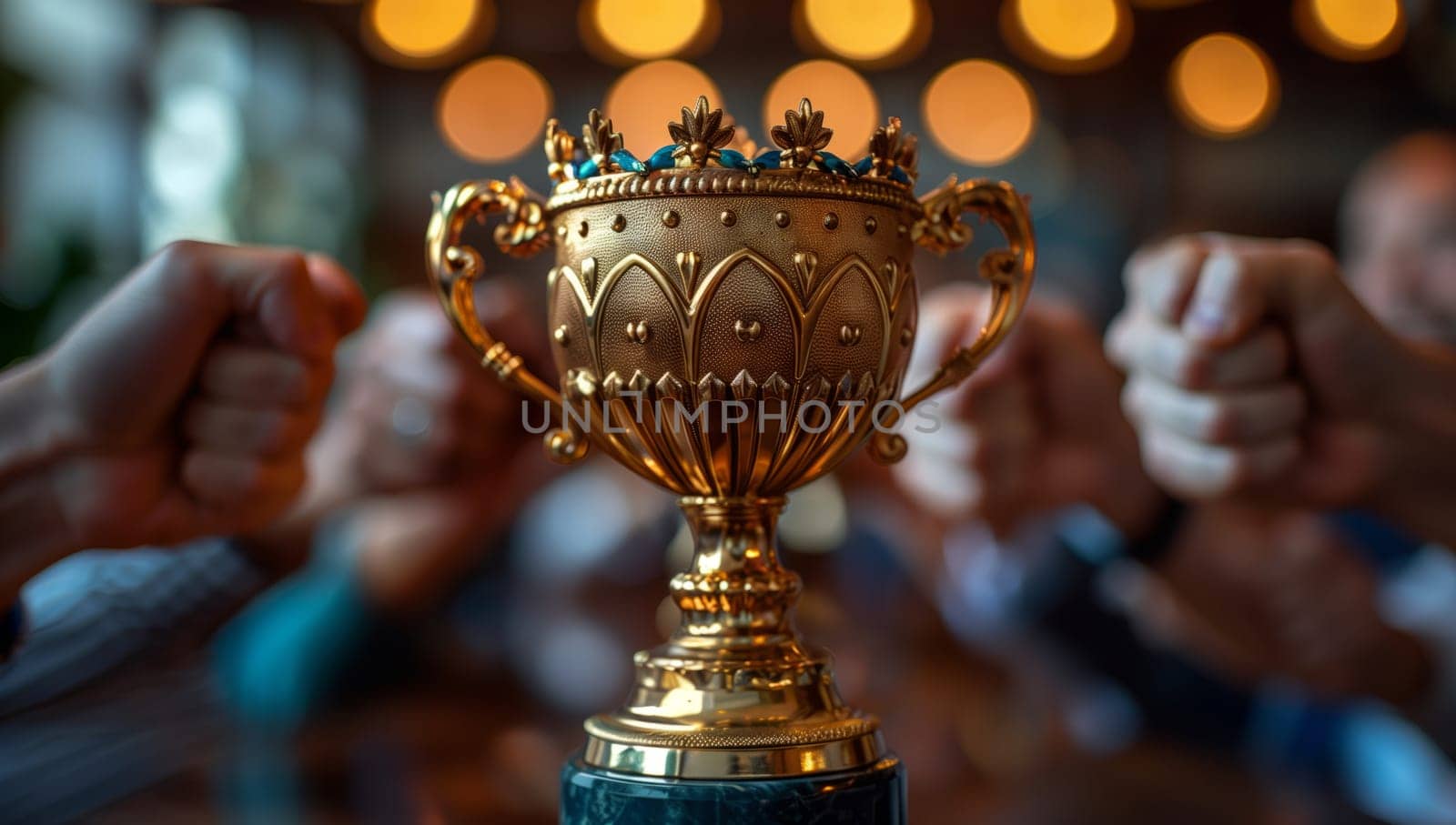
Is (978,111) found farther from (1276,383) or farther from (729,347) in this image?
(729,347)

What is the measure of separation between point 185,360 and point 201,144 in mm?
4509

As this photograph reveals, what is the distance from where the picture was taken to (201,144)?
4.84m

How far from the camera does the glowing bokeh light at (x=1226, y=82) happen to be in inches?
174

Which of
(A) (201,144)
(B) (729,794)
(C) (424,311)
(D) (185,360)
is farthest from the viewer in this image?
(A) (201,144)

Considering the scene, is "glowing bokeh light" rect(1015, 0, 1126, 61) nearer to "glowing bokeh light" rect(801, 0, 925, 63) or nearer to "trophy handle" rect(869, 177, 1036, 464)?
"glowing bokeh light" rect(801, 0, 925, 63)

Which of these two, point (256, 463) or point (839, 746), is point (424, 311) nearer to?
point (256, 463)

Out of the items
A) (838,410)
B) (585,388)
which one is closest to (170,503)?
(585,388)

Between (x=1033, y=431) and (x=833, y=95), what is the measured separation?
10.9 ft

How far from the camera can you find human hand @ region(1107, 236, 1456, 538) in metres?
0.89

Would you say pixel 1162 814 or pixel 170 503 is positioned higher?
pixel 170 503

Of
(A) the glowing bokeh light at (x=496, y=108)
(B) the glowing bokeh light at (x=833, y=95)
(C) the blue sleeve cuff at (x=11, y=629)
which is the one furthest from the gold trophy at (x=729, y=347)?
(A) the glowing bokeh light at (x=496, y=108)

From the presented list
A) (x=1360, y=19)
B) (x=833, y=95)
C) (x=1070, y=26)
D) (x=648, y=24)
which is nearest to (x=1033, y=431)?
(x=648, y=24)

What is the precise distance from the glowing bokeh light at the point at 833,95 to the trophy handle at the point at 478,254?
3.37m

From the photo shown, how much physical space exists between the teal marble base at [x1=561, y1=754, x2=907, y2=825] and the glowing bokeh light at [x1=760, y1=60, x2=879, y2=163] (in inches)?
136
